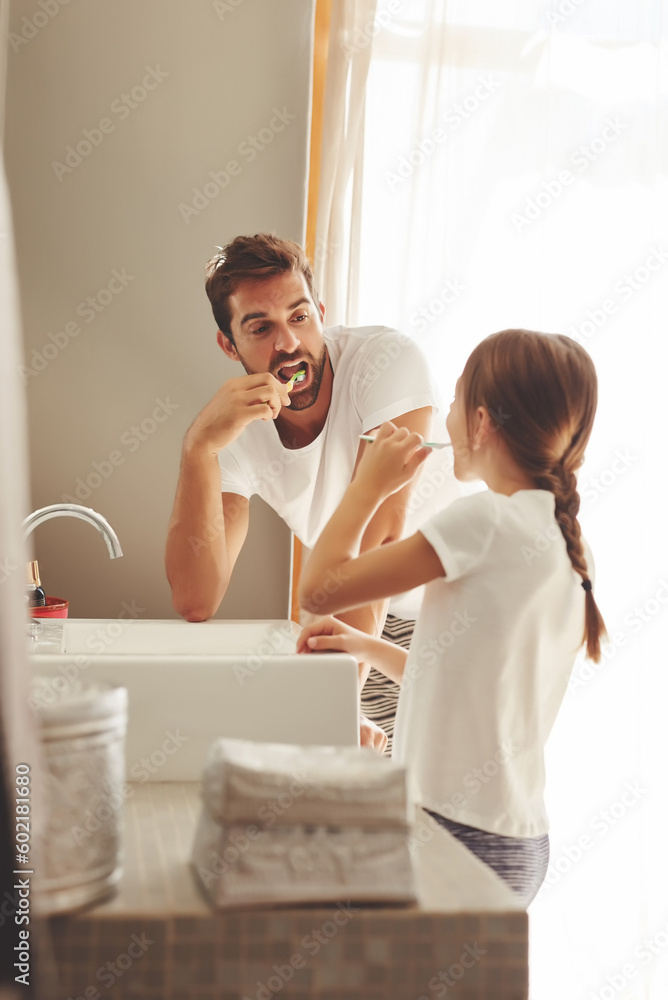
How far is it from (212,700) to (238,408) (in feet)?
1.98

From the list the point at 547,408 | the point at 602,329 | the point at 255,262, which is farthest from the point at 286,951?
the point at 255,262

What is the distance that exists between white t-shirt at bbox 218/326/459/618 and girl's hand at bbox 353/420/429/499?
0.37 m

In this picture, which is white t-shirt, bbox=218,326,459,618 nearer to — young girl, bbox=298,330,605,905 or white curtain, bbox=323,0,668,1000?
white curtain, bbox=323,0,668,1000

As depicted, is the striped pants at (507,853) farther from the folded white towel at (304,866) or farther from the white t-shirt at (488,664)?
the folded white towel at (304,866)

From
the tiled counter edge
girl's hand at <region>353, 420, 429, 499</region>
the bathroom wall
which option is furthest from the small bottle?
the tiled counter edge

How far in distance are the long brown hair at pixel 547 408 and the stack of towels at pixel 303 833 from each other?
455 millimetres

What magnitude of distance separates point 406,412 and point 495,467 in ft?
A: 1.34

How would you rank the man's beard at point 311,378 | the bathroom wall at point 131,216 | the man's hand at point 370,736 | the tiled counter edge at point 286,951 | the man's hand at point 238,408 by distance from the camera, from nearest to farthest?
the tiled counter edge at point 286,951 → the man's hand at point 370,736 → the man's hand at point 238,408 → the man's beard at point 311,378 → the bathroom wall at point 131,216

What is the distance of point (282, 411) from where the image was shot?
1.53m

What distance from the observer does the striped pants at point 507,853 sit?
849mm

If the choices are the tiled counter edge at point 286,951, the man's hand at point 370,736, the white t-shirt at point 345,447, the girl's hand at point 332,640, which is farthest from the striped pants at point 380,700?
the tiled counter edge at point 286,951

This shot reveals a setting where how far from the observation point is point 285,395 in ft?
Answer: 4.51

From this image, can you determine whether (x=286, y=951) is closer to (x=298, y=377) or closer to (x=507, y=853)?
(x=507, y=853)

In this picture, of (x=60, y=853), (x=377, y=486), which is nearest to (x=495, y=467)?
(x=377, y=486)
